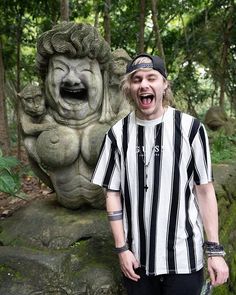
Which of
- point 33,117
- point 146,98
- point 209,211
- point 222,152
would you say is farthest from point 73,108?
point 222,152

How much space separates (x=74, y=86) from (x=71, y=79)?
0.05 m

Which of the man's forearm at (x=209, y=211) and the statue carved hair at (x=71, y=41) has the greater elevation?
the statue carved hair at (x=71, y=41)

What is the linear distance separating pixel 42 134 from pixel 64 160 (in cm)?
24

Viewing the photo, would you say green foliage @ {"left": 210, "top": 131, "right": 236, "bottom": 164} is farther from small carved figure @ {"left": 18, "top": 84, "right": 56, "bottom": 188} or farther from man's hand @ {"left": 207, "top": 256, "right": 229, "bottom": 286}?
man's hand @ {"left": 207, "top": 256, "right": 229, "bottom": 286}

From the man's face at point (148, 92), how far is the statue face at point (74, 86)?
98cm

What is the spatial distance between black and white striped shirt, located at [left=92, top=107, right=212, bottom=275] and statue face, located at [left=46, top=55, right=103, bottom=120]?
1015 millimetres

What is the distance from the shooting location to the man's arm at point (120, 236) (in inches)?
70.9

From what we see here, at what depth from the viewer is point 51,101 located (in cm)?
278

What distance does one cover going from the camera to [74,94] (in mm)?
2779

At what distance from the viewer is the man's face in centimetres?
174

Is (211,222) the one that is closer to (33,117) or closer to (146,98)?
(146,98)

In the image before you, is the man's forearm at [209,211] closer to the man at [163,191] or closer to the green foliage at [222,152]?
the man at [163,191]

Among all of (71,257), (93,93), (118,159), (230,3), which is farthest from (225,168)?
(230,3)

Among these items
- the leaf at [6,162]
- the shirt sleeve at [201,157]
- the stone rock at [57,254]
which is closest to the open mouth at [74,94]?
the leaf at [6,162]
